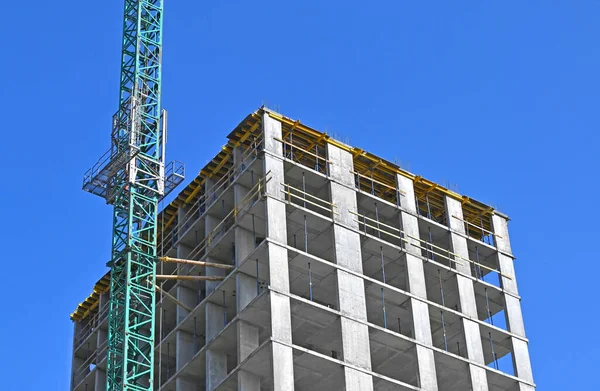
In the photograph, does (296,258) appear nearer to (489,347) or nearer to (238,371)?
(238,371)

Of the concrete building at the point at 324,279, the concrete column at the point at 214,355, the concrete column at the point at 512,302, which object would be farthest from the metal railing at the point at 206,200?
the concrete column at the point at 512,302

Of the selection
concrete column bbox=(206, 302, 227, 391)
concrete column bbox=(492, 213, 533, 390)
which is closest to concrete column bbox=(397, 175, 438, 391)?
concrete column bbox=(492, 213, 533, 390)

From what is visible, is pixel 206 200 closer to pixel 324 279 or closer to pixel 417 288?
pixel 324 279

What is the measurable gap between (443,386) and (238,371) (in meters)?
15.4

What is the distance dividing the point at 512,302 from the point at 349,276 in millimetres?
15291

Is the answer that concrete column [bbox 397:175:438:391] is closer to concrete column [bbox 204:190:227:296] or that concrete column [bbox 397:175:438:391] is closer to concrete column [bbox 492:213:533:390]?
concrete column [bbox 492:213:533:390]

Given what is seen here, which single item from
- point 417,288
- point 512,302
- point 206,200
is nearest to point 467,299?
A: point 417,288

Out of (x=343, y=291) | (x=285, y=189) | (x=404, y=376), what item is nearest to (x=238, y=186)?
(x=285, y=189)

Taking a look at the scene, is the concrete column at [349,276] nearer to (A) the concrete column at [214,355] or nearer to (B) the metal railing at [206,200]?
(B) the metal railing at [206,200]

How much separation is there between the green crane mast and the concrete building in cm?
348

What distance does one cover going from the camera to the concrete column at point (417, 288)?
77875mm

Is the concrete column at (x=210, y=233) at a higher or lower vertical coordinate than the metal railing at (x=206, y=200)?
lower

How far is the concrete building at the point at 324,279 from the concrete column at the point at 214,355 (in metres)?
0.09

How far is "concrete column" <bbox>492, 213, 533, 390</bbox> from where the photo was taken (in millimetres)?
84562
